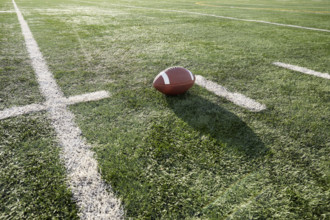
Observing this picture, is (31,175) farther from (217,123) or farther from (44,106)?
(217,123)

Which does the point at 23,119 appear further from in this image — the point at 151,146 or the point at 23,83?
the point at 151,146

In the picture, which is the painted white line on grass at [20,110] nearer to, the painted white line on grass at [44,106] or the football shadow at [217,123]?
the painted white line on grass at [44,106]

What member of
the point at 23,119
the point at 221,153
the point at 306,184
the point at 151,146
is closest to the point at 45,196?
the point at 151,146

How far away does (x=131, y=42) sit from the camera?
4.31 meters

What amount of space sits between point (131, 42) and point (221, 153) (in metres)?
3.32

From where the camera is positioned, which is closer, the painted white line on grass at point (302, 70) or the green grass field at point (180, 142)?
the green grass field at point (180, 142)

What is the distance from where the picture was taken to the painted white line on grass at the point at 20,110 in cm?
192

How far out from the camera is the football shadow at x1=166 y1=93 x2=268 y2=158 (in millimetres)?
1633

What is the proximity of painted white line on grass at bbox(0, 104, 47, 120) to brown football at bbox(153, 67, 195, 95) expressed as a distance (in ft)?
3.55

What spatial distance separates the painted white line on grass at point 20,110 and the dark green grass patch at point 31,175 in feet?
0.37

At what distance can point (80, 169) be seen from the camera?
56.4 inches

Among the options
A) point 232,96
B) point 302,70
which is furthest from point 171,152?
point 302,70

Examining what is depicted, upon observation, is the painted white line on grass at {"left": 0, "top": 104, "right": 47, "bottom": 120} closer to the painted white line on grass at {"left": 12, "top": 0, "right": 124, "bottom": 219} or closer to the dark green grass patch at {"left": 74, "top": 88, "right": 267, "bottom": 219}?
the painted white line on grass at {"left": 12, "top": 0, "right": 124, "bottom": 219}

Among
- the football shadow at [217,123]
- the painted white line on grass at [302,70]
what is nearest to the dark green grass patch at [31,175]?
the football shadow at [217,123]
